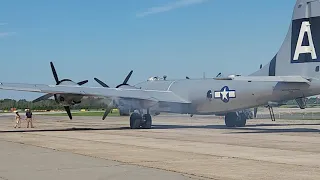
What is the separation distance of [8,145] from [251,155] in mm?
11377

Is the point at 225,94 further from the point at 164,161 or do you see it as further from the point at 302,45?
the point at 164,161

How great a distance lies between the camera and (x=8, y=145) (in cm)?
2386

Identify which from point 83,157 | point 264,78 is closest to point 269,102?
point 264,78

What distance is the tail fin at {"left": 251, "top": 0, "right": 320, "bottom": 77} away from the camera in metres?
29.6

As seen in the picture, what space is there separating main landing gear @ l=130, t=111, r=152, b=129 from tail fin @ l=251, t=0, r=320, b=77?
1145 cm

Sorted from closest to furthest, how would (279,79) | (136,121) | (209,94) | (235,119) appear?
(279,79) < (209,94) < (136,121) < (235,119)

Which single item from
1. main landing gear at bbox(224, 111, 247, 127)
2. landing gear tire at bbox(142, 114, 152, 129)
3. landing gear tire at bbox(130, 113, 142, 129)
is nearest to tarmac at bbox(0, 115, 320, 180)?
landing gear tire at bbox(130, 113, 142, 129)

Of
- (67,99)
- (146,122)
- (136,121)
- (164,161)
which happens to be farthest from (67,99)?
(164,161)

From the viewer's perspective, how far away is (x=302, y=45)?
1203 inches

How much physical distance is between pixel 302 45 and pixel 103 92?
1478 centimetres

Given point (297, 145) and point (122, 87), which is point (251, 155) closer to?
point (297, 145)

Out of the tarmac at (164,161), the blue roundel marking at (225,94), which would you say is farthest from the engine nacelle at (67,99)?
the tarmac at (164,161)

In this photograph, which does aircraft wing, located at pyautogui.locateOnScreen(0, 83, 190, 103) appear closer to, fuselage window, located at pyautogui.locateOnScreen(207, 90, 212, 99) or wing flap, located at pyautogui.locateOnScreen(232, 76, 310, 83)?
fuselage window, located at pyautogui.locateOnScreen(207, 90, 212, 99)

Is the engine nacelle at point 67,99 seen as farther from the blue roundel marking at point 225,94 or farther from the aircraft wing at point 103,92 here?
the blue roundel marking at point 225,94
